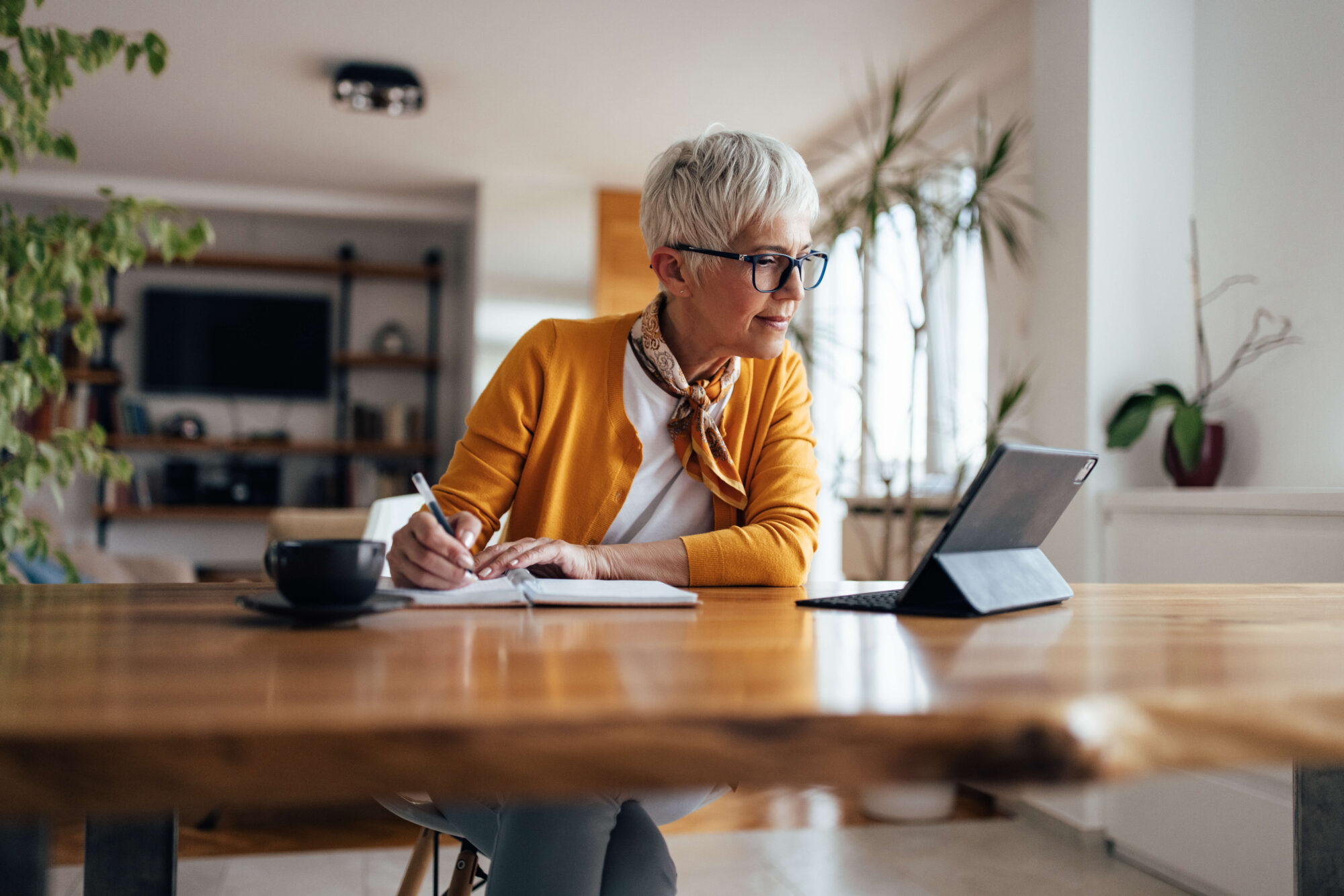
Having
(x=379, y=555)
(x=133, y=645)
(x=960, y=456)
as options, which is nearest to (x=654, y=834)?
(x=379, y=555)

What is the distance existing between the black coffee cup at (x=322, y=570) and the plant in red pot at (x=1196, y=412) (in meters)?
2.48

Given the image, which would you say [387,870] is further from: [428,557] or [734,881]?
[428,557]

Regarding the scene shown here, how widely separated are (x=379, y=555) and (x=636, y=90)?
4210 mm

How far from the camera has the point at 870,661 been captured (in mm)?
588

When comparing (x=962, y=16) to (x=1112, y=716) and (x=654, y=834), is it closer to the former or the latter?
(x=654, y=834)

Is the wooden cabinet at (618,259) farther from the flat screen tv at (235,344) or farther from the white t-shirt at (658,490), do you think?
the white t-shirt at (658,490)

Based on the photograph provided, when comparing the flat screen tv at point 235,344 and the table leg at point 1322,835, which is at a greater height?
the flat screen tv at point 235,344

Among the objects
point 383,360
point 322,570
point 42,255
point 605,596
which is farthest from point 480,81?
point 322,570

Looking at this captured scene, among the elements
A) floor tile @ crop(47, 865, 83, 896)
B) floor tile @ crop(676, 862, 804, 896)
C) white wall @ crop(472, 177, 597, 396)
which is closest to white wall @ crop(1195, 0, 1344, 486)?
floor tile @ crop(676, 862, 804, 896)

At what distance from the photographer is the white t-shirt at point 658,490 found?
1.45 meters

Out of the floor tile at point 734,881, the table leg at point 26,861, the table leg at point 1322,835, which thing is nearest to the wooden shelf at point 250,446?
the floor tile at point 734,881

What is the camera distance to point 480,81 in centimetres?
447

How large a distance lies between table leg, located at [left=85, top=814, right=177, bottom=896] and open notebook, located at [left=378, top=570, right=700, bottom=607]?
25cm

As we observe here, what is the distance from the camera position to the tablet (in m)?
0.87
